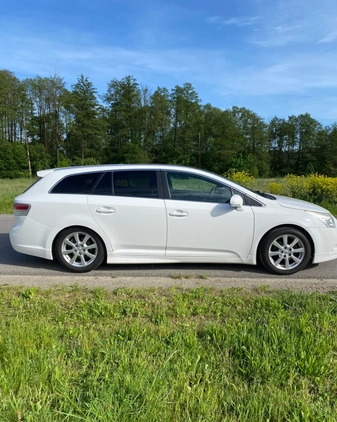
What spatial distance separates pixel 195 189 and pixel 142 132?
62.1 m

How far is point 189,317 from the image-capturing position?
3.36 metres

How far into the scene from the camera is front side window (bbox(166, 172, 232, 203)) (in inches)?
193

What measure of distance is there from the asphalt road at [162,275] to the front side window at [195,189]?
107 cm

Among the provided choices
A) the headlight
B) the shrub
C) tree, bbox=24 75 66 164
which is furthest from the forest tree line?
the headlight

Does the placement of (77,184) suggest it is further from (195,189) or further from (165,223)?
(195,189)

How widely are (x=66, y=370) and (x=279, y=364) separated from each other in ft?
4.90

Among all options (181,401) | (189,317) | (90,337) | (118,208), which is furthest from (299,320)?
(118,208)

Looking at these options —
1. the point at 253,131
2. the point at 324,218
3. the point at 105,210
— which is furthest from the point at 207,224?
the point at 253,131

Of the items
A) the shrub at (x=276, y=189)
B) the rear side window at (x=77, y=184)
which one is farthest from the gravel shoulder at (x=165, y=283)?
the shrub at (x=276, y=189)

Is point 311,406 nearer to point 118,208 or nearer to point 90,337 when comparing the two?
point 90,337

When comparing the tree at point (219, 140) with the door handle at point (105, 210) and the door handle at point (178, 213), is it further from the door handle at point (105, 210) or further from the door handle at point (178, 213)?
the door handle at point (105, 210)

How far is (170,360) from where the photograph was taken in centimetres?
251

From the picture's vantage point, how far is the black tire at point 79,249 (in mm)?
4949

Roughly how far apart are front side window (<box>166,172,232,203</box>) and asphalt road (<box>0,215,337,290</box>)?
1.07 meters
